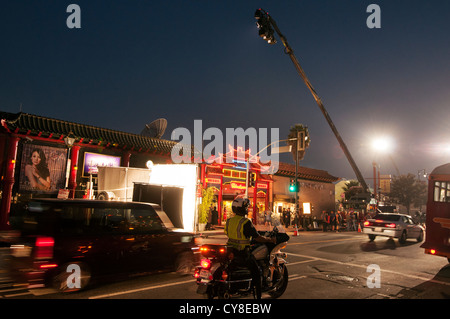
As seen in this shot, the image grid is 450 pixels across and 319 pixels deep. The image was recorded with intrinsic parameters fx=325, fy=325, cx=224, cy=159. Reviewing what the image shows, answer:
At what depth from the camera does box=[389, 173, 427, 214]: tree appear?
6078cm

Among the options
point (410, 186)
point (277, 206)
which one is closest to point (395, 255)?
point (277, 206)

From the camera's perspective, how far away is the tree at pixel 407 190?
60.8 metres

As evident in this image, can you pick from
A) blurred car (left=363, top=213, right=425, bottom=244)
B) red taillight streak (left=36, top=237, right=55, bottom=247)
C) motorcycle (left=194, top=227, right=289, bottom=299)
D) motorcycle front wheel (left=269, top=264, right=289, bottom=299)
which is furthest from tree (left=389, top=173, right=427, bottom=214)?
red taillight streak (left=36, top=237, right=55, bottom=247)

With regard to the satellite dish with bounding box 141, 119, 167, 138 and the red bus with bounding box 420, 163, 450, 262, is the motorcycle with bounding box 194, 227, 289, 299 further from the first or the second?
the satellite dish with bounding box 141, 119, 167, 138

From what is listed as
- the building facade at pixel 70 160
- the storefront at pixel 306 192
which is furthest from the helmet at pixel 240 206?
the storefront at pixel 306 192

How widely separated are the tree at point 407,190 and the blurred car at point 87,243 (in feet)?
210

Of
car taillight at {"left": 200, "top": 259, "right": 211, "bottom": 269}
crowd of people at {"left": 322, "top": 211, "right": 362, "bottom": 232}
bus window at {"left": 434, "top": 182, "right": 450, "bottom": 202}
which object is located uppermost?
bus window at {"left": 434, "top": 182, "right": 450, "bottom": 202}

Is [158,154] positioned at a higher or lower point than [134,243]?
higher

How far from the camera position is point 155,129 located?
28.6m

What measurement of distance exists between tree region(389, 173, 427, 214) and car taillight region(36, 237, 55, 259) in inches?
2624
